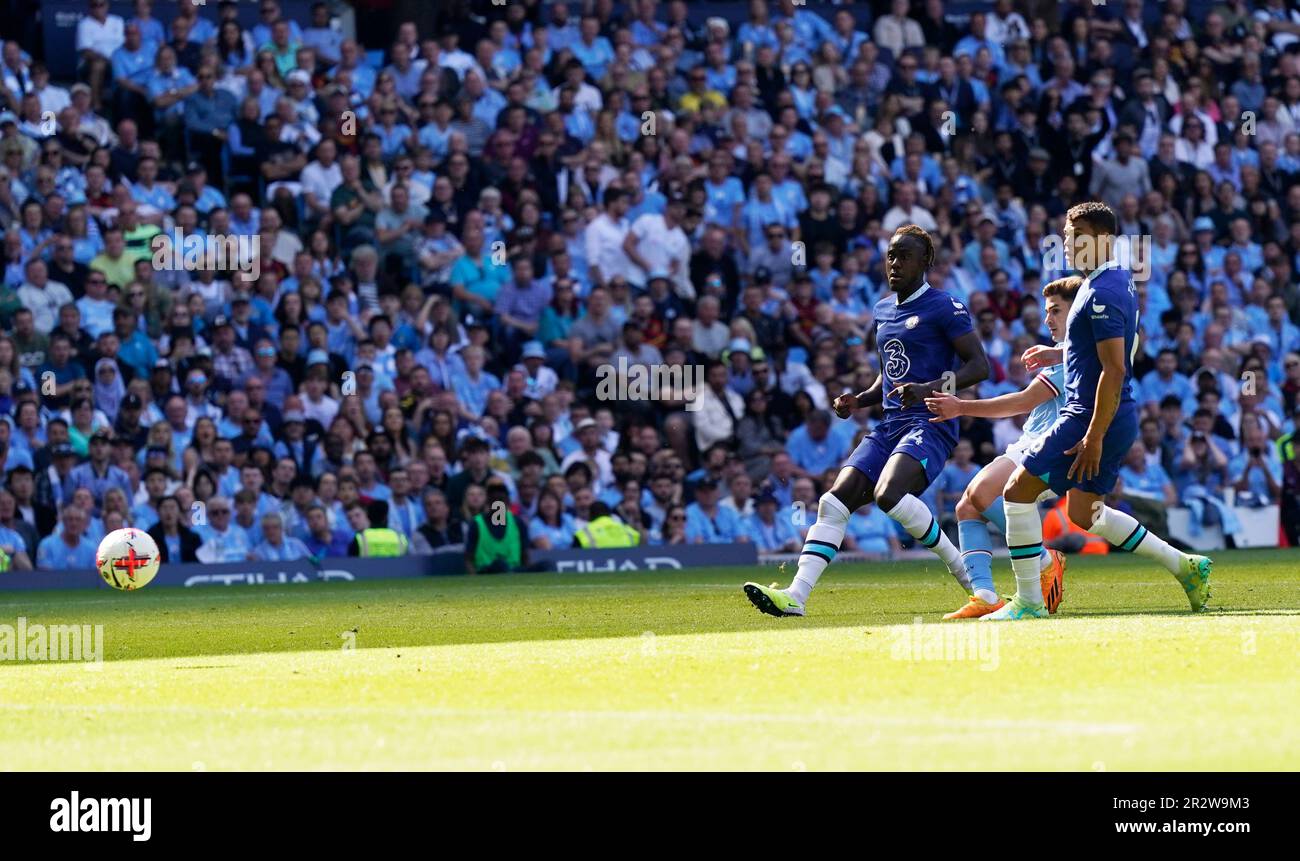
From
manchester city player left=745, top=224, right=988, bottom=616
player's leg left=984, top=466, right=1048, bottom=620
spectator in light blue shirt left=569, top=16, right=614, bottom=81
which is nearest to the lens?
player's leg left=984, top=466, right=1048, bottom=620

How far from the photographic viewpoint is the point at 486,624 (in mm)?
14320

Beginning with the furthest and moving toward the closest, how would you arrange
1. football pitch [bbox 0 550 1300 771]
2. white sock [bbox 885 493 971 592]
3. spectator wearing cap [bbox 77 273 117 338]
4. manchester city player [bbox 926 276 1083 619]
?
spectator wearing cap [bbox 77 273 117 338] < white sock [bbox 885 493 971 592] < manchester city player [bbox 926 276 1083 619] < football pitch [bbox 0 550 1300 771]

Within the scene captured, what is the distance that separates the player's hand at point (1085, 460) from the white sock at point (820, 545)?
5.39 ft

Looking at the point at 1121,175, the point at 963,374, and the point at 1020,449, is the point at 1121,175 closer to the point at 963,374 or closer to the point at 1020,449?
the point at 963,374

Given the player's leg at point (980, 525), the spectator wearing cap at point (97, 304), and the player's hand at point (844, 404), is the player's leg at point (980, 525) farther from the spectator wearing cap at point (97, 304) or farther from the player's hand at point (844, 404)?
the spectator wearing cap at point (97, 304)

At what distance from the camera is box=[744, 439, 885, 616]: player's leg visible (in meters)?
13.2

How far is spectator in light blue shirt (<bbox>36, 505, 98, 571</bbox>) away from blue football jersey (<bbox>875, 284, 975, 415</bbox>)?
10.2 metres

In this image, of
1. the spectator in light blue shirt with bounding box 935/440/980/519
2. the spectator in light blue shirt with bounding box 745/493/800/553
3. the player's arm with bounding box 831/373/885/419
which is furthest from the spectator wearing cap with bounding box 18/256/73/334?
the player's arm with bounding box 831/373/885/419

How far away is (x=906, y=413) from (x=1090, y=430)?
1949 mm

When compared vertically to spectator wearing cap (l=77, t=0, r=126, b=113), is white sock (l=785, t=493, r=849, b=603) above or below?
below

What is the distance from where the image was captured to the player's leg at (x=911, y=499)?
13422mm

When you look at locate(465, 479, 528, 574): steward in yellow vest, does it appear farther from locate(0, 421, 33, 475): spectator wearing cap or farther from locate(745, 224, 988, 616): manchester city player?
locate(745, 224, 988, 616): manchester city player

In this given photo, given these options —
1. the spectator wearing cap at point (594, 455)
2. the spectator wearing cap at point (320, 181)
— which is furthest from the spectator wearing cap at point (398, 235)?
the spectator wearing cap at point (594, 455)

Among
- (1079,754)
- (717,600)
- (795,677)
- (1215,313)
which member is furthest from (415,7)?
(1079,754)
